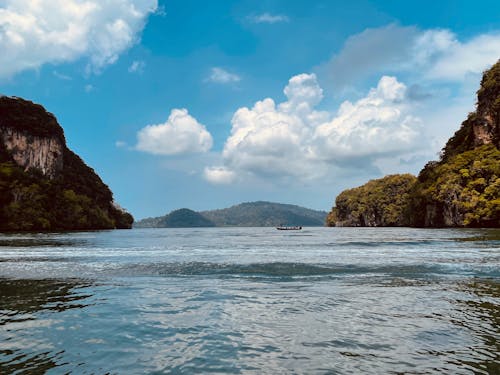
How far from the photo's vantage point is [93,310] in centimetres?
1435

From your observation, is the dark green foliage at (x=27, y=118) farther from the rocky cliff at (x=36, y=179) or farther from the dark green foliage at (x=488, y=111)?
the dark green foliage at (x=488, y=111)

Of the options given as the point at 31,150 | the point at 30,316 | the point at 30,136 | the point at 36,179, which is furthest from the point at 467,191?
the point at 30,136

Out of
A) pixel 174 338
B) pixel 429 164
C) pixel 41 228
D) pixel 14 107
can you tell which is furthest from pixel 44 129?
pixel 174 338

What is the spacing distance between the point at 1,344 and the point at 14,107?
185 metres

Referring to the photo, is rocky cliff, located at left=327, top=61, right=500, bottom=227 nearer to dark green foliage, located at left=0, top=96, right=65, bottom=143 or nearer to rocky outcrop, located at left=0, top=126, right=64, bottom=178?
rocky outcrop, located at left=0, top=126, right=64, bottom=178

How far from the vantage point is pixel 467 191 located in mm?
113875

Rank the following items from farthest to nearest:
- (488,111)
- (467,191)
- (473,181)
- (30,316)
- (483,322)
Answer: (488,111) → (473,181) → (467,191) → (30,316) → (483,322)

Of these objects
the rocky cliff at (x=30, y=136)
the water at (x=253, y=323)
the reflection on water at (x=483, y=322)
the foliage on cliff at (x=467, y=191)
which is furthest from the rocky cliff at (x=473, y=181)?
the rocky cliff at (x=30, y=136)

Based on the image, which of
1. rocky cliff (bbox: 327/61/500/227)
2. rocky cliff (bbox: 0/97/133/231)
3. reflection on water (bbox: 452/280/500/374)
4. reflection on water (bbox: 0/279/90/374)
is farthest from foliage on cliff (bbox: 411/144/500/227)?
rocky cliff (bbox: 0/97/133/231)

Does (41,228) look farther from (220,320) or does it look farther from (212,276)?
(220,320)

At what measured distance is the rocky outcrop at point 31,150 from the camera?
159875mm

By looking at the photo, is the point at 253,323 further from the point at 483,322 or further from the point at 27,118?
the point at 27,118

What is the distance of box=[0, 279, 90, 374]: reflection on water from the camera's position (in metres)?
9.02

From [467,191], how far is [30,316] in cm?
12237
